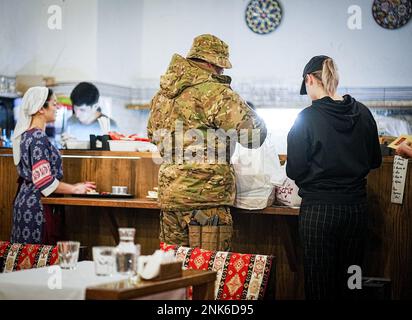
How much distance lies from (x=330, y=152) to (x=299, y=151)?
17 centimetres

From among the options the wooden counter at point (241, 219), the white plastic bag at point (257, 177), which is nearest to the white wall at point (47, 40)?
the wooden counter at point (241, 219)

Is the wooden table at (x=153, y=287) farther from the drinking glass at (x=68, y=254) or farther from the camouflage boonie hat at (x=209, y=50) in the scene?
the camouflage boonie hat at (x=209, y=50)

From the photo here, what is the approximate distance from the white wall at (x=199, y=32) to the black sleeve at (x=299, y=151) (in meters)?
5.43

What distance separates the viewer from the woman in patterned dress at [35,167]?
483cm

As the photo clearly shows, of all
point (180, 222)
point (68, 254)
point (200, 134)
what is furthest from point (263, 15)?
point (68, 254)

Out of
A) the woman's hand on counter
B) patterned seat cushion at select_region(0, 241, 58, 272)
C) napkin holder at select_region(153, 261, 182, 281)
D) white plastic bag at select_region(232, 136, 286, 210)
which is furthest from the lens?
the woman's hand on counter

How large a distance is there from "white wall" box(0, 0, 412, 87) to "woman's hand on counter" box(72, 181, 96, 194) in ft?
13.3

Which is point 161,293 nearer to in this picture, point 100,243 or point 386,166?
point 386,166

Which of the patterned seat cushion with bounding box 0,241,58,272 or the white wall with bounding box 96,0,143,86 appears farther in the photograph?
the white wall with bounding box 96,0,143,86

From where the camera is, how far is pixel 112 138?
5387 millimetres

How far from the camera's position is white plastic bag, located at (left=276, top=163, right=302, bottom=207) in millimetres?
4551

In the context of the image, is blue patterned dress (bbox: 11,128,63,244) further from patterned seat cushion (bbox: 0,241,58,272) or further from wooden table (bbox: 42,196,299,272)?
patterned seat cushion (bbox: 0,241,58,272)

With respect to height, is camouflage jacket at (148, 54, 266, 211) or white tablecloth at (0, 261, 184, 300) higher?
camouflage jacket at (148, 54, 266, 211)

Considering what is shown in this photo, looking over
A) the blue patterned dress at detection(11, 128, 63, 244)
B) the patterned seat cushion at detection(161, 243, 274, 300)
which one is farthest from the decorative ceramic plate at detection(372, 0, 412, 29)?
the patterned seat cushion at detection(161, 243, 274, 300)
